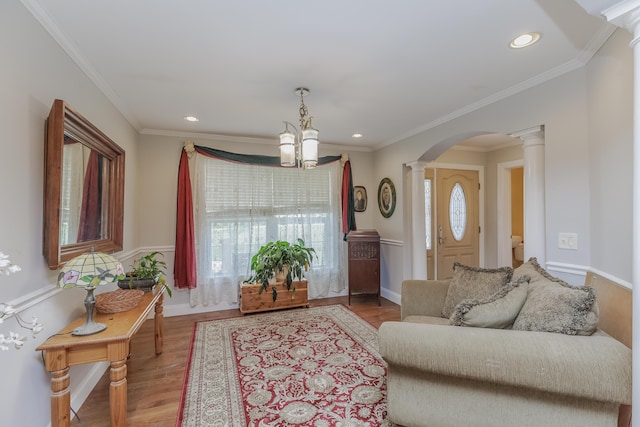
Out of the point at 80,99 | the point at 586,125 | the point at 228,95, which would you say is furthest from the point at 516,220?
the point at 80,99

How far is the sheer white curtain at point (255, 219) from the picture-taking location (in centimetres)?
389

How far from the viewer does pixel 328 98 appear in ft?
8.89

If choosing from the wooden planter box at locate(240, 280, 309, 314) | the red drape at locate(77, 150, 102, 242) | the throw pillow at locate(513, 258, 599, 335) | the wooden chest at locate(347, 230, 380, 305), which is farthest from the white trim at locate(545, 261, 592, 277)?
the red drape at locate(77, 150, 102, 242)

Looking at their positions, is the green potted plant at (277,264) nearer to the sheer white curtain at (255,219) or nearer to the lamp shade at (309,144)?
the sheer white curtain at (255,219)

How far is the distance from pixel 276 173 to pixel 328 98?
1.73 meters

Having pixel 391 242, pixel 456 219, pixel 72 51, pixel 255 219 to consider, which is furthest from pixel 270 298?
pixel 456 219

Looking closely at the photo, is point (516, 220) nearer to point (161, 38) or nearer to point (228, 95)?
point (228, 95)

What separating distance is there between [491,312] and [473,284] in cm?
68

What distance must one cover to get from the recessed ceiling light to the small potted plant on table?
9.48 feet

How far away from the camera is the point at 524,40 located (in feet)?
6.07

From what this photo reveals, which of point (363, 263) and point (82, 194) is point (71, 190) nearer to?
point (82, 194)

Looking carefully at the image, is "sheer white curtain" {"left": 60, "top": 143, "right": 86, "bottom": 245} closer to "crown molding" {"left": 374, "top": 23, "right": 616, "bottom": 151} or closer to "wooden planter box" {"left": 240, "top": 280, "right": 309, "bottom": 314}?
"wooden planter box" {"left": 240, "top": 280, "right": 309, "bottom": 314}

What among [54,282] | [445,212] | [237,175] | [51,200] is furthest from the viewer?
[445,212]

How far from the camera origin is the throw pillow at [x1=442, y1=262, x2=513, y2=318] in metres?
2.13
